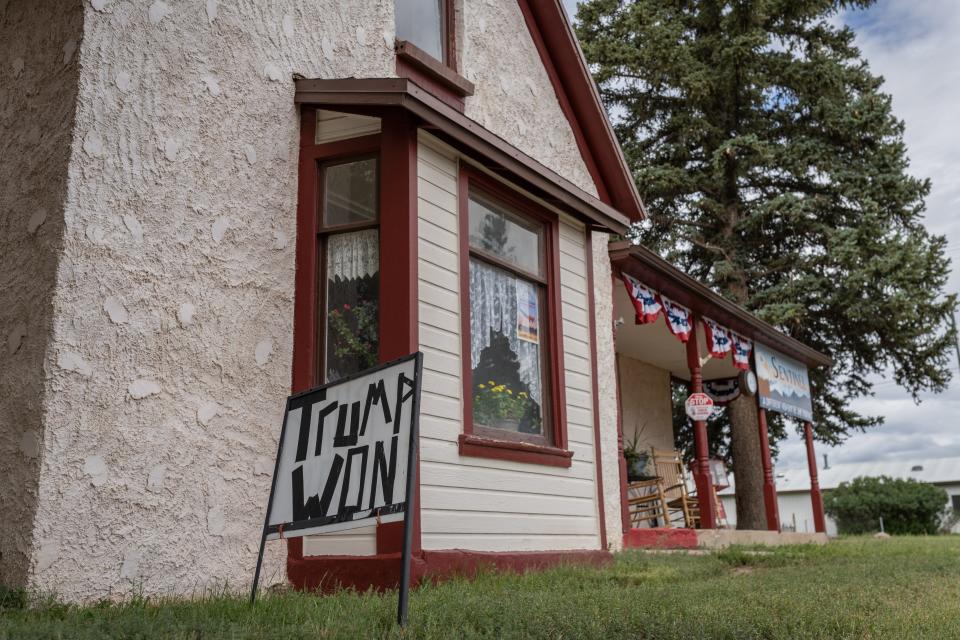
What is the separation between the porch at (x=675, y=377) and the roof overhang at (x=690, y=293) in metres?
0.01

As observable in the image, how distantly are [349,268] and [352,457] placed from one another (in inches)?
94.7

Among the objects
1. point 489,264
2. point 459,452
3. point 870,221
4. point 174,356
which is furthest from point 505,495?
point 870,221

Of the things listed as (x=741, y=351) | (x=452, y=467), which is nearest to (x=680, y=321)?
(x=741, y=351)

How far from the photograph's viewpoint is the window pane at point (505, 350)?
683cm

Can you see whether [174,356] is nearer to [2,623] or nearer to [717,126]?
[2,623]

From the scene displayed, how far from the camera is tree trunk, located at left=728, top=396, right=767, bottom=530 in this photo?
1648 cm

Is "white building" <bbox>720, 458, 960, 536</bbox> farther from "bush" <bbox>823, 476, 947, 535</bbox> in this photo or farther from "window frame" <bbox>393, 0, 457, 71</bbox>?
"window frame" <bbox>393, 0, 457, 71</bbox>

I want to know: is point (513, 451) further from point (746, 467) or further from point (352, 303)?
point (746, 467)

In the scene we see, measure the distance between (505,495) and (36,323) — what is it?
3.43 meters

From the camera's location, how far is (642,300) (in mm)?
10727

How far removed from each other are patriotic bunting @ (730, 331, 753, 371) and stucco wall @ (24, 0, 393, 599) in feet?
28.7

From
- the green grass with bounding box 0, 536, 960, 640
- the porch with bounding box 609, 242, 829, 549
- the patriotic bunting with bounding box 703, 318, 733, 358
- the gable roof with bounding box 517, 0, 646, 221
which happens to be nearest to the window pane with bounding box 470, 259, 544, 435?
the green grass with bounding box 0, 536, 960, 640

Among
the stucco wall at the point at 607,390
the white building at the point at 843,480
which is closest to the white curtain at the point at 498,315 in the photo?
the stucco wall at the point at 607,390

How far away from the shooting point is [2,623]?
348 centimetres
